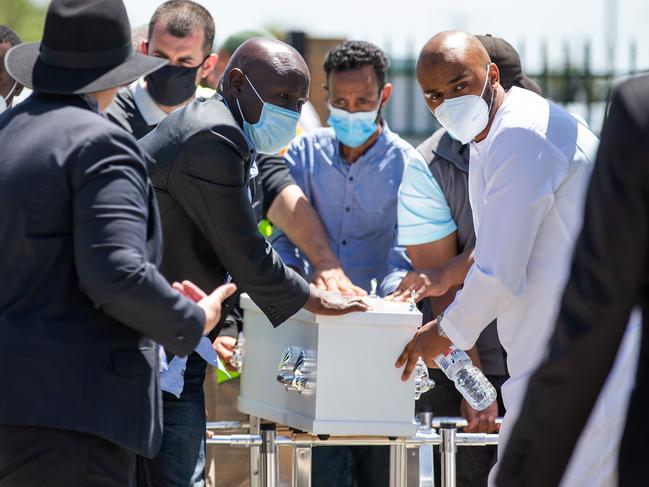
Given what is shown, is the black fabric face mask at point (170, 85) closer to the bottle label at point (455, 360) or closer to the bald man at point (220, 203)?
the bald man at point (220, 203)

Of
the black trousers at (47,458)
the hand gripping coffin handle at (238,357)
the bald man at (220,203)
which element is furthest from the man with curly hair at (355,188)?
the black trousers at (47,458)

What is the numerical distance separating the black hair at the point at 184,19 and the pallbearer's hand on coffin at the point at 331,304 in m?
1.83

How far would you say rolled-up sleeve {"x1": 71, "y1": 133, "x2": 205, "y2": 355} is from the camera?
2775 millimetres

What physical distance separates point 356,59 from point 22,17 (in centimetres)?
1975

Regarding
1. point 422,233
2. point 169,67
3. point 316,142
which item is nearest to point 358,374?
point 422,233

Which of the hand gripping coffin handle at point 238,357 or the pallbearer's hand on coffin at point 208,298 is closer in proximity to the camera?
the pallbearer's hand on coffin at point 208,298

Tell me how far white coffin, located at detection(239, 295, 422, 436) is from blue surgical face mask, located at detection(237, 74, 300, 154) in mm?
586

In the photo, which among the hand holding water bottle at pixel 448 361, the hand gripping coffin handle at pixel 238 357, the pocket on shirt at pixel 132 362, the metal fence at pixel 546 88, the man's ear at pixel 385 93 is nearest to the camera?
the pocket on shirt at pixel 132 362

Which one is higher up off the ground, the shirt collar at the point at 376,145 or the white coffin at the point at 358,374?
the shirt collar at the point at 376,145

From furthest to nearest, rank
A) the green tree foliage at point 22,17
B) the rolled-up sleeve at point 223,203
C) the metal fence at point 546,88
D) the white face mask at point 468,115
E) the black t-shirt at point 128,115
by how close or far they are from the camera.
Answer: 1. the green tree foliage at point 22,17
2. the metal fence at point 546,88
3. the black t-shirt at point 128,115
4. the white face mask at point 468,115
5. the rolled-up sleeve at point 223,203

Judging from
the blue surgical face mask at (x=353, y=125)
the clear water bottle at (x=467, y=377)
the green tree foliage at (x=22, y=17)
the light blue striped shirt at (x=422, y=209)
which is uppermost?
the green tree foliage at (x=22, y=17)

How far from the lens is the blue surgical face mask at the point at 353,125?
16.8 ft

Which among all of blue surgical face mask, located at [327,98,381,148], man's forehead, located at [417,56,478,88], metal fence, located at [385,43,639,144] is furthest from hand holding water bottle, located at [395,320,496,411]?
metal fence, located at [385,43,639,144]

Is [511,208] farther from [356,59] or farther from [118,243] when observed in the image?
[356,59]
